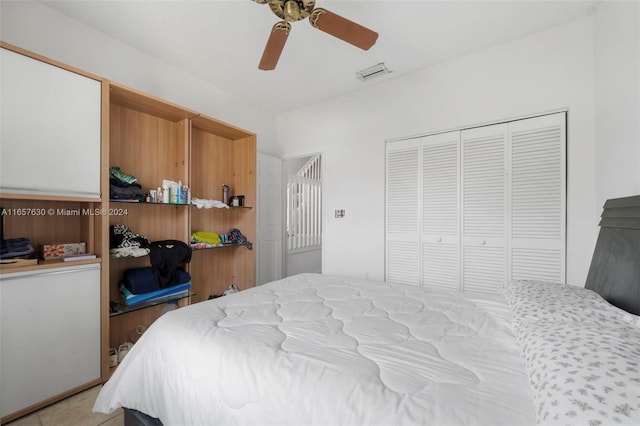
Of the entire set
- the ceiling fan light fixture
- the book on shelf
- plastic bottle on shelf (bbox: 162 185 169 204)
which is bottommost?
the book on shelf

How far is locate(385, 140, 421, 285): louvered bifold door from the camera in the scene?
2.95 meters

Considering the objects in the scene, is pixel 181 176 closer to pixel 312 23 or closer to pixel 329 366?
pixel 312 23

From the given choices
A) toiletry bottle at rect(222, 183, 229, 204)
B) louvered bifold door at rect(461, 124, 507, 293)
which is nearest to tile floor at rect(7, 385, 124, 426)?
toiletry bottle at rect(222, 183, 229, 204)

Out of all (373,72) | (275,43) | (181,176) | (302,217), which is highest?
(373,72)

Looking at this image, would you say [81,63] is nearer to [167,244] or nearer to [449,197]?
[167,244]

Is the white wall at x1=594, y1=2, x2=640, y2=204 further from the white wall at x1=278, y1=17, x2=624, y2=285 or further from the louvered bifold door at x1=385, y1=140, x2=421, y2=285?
the louvered bifold door at x1=385, y1=140, x2=421, y2=285

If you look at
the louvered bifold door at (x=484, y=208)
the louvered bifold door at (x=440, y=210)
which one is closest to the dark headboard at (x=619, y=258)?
the louvered bifold door at (x=484, y=208)

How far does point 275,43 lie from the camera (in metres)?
1.77

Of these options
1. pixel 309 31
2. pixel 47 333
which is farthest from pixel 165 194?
pixel 309 31

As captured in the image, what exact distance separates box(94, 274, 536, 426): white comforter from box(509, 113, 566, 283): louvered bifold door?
1271 millimetres

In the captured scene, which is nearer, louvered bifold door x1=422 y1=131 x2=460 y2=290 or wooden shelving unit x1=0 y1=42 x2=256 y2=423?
wooden shelving unit x1=0 y1=42 x2=256 y2=423

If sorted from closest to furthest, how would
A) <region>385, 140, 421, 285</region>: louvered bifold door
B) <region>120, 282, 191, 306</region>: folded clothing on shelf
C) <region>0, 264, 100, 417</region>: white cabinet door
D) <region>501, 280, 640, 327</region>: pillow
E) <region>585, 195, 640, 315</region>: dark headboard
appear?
1. <region>501, 280, 640, 327</region>: pillow
2. <region>585, 195, 640, 315</region>: dark headboard
3. <region>0, 264, 100, 417</region>: white cabinet door
4. <region>120, 282, 191, 306</region>: folded clothing on shelf
5. <region>385, 140, 421, 285</region>: louvered bifold door

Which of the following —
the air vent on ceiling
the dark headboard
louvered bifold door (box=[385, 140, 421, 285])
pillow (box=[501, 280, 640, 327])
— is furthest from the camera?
louvered bifold door (box=[385, 140, 421, 285])

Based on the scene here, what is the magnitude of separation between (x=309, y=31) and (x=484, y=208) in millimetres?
2279
